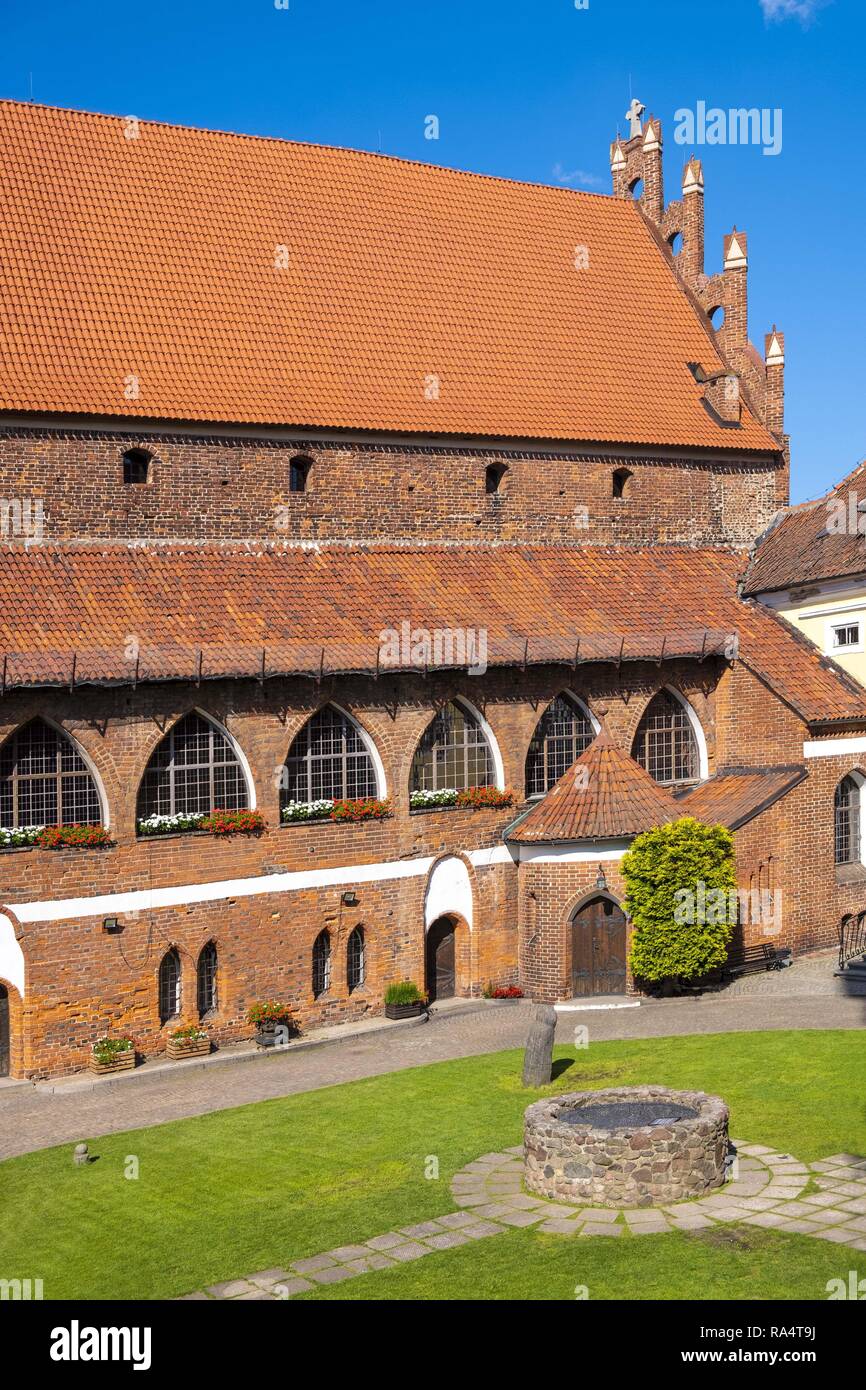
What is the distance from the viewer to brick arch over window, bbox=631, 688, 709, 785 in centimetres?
3172

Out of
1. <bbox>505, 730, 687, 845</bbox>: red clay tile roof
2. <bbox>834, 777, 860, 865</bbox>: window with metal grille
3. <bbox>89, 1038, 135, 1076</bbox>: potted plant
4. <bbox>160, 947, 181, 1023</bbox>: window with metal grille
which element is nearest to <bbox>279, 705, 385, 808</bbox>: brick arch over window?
<bbox>505, 730, 687, 845</bbox>: red clay tile roof

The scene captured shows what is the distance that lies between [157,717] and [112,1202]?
29.5ft

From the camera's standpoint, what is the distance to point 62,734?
24906 mm

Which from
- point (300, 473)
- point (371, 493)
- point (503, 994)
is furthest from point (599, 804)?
point (300, 473)

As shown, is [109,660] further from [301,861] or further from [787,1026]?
[787,1026]

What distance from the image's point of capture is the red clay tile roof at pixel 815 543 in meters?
33.5

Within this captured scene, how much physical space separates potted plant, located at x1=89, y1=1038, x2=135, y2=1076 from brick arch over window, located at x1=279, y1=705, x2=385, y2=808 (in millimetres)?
4929

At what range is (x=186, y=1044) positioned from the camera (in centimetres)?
2534

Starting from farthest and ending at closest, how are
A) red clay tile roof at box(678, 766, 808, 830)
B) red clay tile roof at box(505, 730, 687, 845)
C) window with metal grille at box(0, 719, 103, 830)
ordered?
1. red clay tile roof at box(678, 766, 808, 830)
2. red clay tile roof at box(505, 730, 687, 845)
3. window with metal grille at box(0, 719, 103, 830)

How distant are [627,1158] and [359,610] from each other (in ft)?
45.5

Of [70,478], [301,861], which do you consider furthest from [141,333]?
[301,861]

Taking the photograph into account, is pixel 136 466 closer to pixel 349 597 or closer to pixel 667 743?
pixel 349 597

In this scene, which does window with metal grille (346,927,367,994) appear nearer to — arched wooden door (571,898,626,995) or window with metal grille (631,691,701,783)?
arched wooden door (571,898,626,995)

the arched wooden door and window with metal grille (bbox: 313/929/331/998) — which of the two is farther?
the arched wooden door
